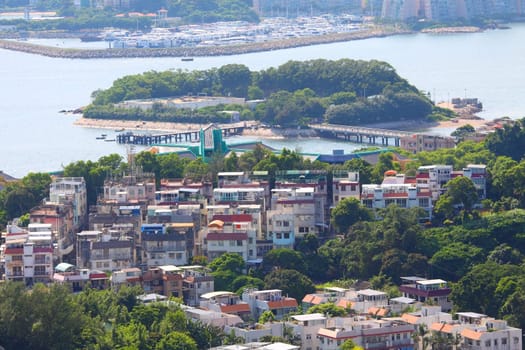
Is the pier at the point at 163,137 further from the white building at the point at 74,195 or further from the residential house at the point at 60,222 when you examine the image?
the residential house at the point at 60,222

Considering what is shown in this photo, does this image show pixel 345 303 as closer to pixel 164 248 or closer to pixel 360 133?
pixel 164 248

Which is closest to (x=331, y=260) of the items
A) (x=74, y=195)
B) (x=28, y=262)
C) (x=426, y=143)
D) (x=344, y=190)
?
(x=344, y=190)

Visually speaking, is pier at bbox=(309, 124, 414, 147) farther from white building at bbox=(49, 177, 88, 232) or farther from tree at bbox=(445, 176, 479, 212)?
white building at bbox=(49, 177, 88, 232)

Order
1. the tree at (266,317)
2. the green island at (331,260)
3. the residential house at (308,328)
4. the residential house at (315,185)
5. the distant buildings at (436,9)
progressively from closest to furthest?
the green island at (331,260) → the residential house at (308,328) → the tree at (266,317) → the residential house at (315,185) → the distant buildings at (436,9)

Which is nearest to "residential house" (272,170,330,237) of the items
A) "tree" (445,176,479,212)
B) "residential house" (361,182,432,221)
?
"residential house" (361,182,432,221)

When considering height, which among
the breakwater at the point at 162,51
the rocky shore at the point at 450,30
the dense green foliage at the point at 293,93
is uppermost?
the dense green foliage at the point at 293,93

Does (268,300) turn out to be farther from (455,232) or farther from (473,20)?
(473,20)

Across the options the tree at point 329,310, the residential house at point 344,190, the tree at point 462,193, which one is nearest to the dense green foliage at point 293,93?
the residential house at point 344,190

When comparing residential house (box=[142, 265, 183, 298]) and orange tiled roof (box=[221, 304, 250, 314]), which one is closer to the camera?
orange tiled roof (box=[221, 304, 250, 314])
